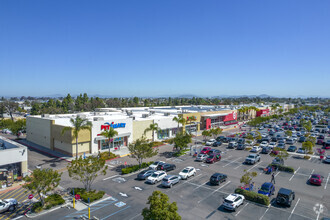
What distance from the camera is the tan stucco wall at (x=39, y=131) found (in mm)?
49688

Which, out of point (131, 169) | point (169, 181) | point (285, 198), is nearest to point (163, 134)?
point (131, 169)

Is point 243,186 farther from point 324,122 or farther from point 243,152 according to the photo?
point 324,122

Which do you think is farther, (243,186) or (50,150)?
(50,150)

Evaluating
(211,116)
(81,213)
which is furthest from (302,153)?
(81,213)

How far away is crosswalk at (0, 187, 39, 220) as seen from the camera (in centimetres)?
2234

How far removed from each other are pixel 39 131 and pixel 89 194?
113 feet

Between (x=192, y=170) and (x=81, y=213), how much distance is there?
699 inches

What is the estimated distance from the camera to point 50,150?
4897 cm

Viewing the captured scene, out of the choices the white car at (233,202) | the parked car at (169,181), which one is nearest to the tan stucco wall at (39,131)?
the parked car at (169,181)

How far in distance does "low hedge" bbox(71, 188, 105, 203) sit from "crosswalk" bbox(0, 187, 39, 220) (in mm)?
4948

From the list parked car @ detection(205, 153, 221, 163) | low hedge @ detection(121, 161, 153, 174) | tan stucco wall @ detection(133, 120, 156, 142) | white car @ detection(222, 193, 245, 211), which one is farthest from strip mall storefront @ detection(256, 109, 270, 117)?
white car @ detection(222, 193, 245, 211)

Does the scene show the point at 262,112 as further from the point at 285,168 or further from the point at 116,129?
the point at 116,129

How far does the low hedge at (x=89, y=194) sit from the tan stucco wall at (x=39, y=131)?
85.4 ft

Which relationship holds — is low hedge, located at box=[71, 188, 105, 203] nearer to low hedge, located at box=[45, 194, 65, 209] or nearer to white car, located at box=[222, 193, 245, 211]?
low hedge, located at box=[45, 194, 65, 209]
